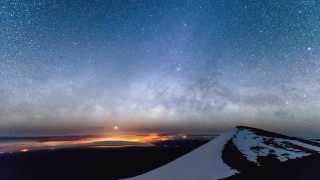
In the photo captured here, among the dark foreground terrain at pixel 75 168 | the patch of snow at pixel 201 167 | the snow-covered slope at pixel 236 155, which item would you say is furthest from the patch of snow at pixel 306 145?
the dark foreground terrain at pixel 75 168

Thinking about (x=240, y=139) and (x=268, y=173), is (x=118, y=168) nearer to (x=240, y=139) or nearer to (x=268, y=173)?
(x=240, y=139)

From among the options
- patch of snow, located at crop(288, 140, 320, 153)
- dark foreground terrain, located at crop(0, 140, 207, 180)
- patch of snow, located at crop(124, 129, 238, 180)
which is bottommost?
dark foreground terrain, located at crop(0, 140, 207, 180)

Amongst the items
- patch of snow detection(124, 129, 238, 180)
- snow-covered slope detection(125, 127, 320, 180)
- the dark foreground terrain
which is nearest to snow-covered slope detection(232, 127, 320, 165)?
snow-covered slope detection(125, 127, 320, 180)

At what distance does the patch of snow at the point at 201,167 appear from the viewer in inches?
1655

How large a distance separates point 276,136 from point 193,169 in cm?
1148

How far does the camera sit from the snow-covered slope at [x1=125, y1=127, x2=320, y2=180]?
40.4 meters

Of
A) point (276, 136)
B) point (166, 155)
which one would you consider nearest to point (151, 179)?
point (276, 136)

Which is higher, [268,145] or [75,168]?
[268,145]

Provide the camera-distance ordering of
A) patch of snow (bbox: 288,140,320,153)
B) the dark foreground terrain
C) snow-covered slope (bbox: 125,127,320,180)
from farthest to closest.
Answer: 1. the dark foreground terrain
2. patch of snow (bbox: 288,140,320,153)
3. snow-covered slope (bbox: 125,127,320,180)

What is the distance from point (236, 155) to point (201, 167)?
4.18 m

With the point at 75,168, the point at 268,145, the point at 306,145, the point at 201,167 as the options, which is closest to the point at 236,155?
the point at 268,145

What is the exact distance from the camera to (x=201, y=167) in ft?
148

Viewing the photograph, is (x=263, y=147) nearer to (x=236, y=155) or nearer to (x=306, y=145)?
(x=236, y=155)

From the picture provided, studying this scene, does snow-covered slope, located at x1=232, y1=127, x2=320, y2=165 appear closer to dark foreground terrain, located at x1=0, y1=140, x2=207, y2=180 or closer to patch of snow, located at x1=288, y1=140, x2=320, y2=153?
patch of snow, located at x1=288, y1=140, x2=320, y2=153
